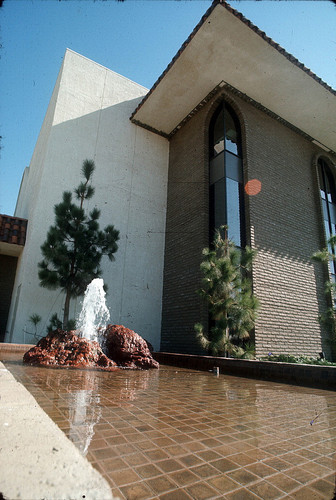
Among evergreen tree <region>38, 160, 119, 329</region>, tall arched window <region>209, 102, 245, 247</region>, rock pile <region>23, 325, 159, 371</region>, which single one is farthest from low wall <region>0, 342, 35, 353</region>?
tall arched window <region>209, 102, 245, 247</region>

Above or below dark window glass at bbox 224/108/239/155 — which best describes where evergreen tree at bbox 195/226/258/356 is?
below

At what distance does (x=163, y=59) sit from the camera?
28.0ft

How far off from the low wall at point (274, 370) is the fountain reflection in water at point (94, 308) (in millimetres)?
2905

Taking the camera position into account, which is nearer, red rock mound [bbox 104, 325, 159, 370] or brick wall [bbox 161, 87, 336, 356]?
red rock mound [bbox 104, 325, 159, 370]

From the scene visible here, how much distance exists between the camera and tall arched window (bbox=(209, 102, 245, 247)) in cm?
792

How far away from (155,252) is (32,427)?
845cm

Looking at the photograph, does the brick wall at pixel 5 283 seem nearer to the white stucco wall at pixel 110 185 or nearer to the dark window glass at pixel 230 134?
the white stucco wall at pixel 110 185

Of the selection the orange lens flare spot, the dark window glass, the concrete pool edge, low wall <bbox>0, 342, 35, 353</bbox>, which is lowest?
the concrete pool edge

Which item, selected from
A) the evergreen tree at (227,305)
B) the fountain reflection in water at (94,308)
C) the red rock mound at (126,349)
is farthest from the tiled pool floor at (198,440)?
the fountain reflection in water at (94,308)

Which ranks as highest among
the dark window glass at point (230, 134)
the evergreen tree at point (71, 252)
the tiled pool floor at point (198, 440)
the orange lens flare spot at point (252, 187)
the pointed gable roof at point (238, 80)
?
the pointed gable roof at point (238, 80)

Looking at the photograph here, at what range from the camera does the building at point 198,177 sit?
25.0 ft

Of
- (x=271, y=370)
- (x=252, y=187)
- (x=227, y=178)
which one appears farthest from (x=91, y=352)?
(x=252, y=187)

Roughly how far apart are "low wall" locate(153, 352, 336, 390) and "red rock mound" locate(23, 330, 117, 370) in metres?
1.63

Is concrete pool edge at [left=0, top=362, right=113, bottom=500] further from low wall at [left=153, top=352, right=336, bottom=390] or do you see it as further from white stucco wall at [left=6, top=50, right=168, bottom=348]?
white stucco wall at [left=6, top=50, right=168, bottom=348]
